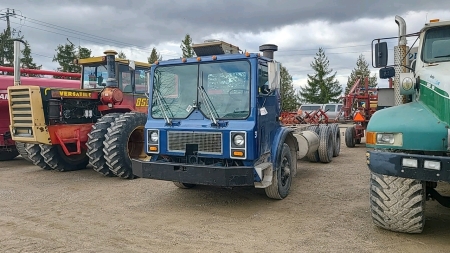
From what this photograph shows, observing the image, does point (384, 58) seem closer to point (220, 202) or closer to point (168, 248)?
point (220, 202)

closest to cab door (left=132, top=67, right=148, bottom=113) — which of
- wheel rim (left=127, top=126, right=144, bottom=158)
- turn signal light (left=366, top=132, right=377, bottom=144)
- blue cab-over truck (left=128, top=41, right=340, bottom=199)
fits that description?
wheel rim (left=127, top=126, right=144, bottom=158)

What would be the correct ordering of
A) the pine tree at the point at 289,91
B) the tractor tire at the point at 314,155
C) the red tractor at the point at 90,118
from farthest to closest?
the pine tree at the point at 289,91 < the tractor tire at the point at 314,155 < the red tractor at the point at 90,118

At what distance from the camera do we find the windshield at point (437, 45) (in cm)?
495

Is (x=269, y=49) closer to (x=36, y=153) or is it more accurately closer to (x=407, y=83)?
(x=407, y=83)

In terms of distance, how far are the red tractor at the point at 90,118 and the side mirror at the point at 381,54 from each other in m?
4.11

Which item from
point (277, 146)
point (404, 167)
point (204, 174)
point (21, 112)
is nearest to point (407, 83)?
point (404, 167)

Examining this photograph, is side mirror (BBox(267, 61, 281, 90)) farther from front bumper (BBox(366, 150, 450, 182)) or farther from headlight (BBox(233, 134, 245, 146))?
front bumper (BBox(366, 150, 450, 182))

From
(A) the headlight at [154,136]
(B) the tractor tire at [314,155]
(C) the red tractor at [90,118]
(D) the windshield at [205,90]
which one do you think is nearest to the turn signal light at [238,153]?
(D) the windshield at [205,90]

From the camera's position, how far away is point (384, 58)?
17.4 feet

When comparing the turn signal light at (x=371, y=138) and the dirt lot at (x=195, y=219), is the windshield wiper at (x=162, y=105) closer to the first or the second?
the dirt lot at (x=195, y=219)

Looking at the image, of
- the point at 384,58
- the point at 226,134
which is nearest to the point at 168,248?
the point at 226,134

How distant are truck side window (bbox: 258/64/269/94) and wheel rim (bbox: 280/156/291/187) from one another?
4.51 feet

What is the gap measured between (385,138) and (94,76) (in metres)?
7.60

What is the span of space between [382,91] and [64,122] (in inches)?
290
